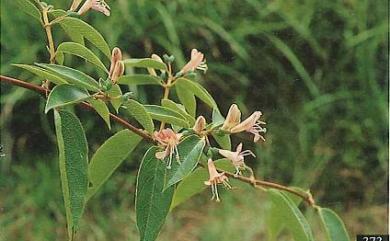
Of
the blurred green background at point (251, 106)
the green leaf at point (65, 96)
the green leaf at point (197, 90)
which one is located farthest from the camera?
the blurred green background at point (251, 106)

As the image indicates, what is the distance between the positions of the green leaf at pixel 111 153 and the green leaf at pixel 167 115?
0.15ft

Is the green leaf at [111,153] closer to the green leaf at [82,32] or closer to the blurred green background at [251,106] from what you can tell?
the green leaf at [82,32]

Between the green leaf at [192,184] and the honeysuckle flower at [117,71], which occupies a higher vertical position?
the honeysuckle flower at [117,71]

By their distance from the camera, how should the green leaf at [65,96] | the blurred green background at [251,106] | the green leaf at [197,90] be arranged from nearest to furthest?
the green leaf at [65,96] < the green leaf at [197,90] < the blurred green background at [251,106]

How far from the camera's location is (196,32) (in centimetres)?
133

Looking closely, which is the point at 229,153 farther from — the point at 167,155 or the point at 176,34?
the point at 176,34

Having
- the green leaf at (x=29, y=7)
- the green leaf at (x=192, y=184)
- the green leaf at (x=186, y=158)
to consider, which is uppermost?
the green leaf at (x=29, y=7)

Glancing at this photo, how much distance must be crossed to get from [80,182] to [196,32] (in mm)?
907

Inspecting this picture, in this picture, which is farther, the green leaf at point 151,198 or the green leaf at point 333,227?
the green leaf at point 333,227

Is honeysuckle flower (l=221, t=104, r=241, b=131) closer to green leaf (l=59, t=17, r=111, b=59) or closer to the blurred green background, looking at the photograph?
green leaf (l=59, t=17, r=111, b=59)

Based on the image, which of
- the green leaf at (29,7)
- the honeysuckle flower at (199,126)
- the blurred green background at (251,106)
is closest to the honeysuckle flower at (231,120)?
the honeysuckle flower at (199,126)

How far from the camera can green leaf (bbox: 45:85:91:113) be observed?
414mm

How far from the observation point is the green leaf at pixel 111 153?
1.69 ft

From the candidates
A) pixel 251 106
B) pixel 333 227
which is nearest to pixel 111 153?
pixel 333 227
